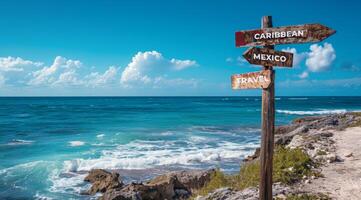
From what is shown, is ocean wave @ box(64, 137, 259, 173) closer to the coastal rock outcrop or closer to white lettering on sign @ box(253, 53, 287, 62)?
the coastal rock outcrop

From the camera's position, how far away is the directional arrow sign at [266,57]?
18.6 feet

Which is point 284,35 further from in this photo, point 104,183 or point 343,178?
point 104,183

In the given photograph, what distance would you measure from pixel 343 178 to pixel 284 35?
546cm

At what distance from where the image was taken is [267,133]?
5.84m

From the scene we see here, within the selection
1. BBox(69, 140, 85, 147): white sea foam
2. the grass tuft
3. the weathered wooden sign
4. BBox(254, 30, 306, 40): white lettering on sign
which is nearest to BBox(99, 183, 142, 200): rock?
the grass tuft

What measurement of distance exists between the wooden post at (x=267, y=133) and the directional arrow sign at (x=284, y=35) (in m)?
0.15

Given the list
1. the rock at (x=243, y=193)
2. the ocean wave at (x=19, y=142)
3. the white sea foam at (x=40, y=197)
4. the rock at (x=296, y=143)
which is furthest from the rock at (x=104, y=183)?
the ocean wave at (x=19, y=142)

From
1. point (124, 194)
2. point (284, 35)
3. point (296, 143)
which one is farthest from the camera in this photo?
point (296, 143)

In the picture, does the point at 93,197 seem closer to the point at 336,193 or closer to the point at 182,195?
the point at 182,195

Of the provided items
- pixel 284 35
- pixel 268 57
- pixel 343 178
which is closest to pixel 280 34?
Result: pixel 284 35

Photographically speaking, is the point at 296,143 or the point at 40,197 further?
the point at 296,143

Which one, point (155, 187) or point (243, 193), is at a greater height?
point (243, 193)

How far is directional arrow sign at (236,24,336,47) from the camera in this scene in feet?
18.0

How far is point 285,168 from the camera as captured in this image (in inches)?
391
